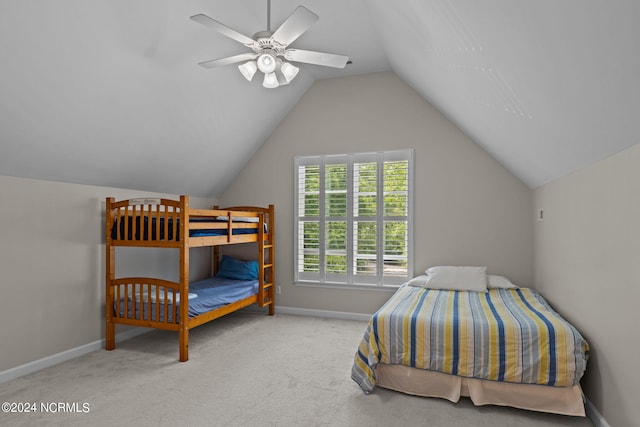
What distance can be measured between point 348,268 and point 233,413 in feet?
8.41

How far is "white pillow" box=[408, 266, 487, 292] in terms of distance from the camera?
12.1 feet

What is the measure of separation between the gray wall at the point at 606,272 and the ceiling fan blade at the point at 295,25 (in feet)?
5.92

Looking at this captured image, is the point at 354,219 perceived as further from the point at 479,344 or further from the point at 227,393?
the point at 227,393

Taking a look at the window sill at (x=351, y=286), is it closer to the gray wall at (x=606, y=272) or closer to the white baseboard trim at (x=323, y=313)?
the white baseboard trim at (x=323, y=313)

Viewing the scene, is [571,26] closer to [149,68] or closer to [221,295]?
[149,68]

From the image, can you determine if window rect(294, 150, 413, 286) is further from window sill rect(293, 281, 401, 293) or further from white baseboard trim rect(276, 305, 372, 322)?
white baseboard trim rect(276, 305, 372, 322)

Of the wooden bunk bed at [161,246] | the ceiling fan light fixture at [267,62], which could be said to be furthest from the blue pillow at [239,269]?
the ceiling fan light fixture at [267,62]

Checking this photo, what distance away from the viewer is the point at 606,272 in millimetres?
2096

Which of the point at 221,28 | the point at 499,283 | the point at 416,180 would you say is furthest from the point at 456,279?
the point at 221,28

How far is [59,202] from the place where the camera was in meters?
3.17

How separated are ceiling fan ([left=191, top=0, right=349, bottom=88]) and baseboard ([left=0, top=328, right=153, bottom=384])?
8.71ft

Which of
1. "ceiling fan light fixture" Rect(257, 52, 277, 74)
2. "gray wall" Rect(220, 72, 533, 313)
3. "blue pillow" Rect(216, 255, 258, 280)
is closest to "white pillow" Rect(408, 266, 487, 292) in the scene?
"gray wall" Rect(220, 72, 533, 313)

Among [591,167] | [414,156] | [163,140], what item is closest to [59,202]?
[163,140]

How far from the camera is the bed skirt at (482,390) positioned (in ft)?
7.47
